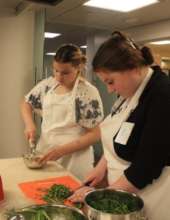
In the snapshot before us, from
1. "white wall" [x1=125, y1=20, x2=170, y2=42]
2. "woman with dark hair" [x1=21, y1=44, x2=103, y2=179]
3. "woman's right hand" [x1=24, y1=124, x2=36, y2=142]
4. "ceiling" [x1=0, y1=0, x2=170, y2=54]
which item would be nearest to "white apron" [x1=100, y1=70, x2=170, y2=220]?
"woman with dark hair" [x1=21, y1=44, x2=103, y2=179]

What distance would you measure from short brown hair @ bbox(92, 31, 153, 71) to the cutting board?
1.69 ft

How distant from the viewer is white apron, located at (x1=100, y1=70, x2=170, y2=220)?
103 cm

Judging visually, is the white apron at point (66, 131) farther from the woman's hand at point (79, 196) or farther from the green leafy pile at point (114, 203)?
the green leafy pile at point (114, 203)

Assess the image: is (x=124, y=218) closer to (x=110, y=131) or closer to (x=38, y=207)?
(x=38, y=207)

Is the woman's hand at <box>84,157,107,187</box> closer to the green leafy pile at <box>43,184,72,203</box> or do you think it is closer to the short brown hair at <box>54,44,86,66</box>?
the green leafy pile at <box>43,184,72,203</box>

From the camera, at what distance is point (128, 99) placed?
4.00 feet

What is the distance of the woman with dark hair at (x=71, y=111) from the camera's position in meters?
1.67

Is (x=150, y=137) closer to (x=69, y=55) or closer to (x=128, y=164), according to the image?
(x=128, y=164)

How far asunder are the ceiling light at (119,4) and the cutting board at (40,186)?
74.6 inches

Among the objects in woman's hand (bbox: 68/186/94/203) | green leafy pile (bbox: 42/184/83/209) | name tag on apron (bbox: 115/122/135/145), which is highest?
name tag on apron (bbox: 115/122/135/145)

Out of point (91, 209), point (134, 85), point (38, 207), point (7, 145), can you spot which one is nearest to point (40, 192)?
point (38, 207)

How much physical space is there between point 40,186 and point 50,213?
1.32 feet

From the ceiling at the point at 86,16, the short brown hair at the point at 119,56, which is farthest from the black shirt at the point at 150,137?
the ceiling at the point at 86,16

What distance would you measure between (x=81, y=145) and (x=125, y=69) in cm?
66
